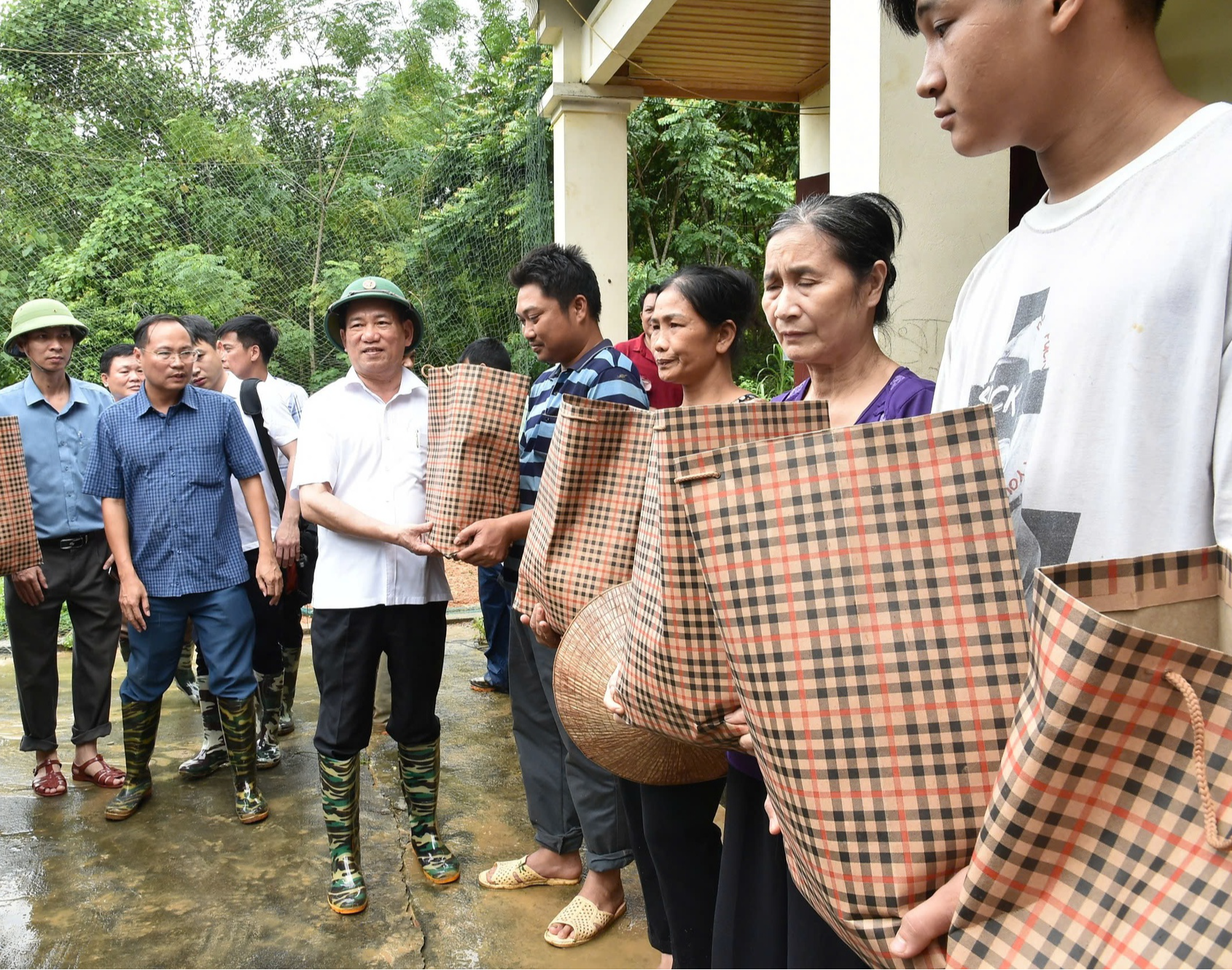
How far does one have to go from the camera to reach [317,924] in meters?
3.13

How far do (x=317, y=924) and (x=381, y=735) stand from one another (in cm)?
181

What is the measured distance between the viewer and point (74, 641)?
14.5ft

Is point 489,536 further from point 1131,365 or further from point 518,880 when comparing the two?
point 1131,365

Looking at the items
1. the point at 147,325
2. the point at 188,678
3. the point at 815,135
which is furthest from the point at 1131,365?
the point at 815,135

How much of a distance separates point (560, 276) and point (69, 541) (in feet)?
8.88

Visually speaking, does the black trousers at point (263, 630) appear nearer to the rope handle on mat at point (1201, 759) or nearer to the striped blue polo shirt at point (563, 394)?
the striped blue polo shirt at point (563, 394)

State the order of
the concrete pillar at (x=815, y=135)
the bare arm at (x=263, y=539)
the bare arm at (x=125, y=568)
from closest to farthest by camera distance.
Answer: the bare arm at (x=125, y=568), the bare arm at (x=263, y=539), the concrete pillar at (x=815, y=135)

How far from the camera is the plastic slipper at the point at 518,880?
10.8ft

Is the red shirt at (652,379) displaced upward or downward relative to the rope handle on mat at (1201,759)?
upward

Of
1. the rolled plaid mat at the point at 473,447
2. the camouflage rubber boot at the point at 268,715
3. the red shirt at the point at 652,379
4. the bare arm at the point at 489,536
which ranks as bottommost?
the camouflage rubber boot at the point at 268,715

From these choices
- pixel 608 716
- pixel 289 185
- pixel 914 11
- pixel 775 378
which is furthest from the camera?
pixel 289 185

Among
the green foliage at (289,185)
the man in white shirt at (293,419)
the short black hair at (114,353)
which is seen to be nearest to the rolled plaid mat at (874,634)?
the man in white shirt at (293,419)

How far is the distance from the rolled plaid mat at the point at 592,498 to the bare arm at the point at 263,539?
6.76 feet

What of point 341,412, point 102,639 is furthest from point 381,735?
point 341,412
